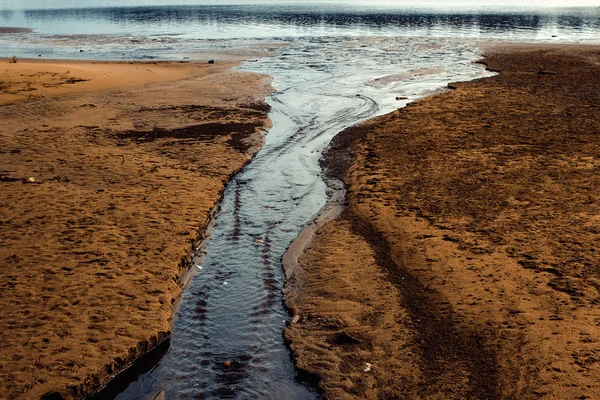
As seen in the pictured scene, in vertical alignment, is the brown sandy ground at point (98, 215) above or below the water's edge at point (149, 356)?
above

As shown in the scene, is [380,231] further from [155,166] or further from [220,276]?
[155,166]

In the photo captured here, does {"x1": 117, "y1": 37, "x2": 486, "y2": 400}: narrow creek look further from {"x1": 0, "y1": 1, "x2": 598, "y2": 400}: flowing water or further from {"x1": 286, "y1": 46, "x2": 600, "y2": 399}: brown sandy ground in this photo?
{"x1": 286, "y1": 46, "x2": 600, "y2": 399}: brown sandy ground

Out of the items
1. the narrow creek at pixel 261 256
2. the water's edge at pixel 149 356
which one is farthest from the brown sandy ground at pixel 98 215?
the narrow creek at pixel 261 256

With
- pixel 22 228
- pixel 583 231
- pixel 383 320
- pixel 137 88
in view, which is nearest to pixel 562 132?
pixel 583 231

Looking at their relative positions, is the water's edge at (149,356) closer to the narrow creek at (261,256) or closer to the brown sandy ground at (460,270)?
the narrow creek at (261,256)

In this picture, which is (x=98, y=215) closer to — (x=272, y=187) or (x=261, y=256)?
(x=261, y=256)

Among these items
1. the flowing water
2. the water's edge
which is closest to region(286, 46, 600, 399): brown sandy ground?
the flowing water
